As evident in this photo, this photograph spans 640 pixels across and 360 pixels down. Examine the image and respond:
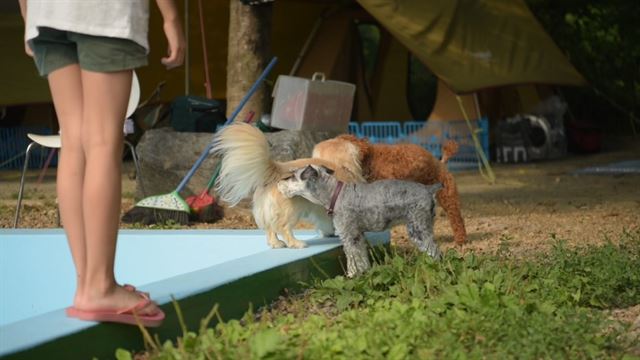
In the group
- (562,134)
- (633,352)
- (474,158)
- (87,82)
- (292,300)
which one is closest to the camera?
(87,82)

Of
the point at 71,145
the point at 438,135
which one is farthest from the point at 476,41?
the point at 71,145

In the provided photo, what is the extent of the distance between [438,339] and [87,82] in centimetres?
124

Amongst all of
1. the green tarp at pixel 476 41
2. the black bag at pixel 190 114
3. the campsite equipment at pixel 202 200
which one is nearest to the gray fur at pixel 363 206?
the campsite equipment at pixel 202 200

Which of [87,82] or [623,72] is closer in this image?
[87,82]

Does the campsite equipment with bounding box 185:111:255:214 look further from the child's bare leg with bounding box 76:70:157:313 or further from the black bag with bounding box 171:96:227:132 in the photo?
the child's bare leg with bounding box 76:70:157:313

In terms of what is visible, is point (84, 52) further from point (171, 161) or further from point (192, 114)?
point (192, 114)

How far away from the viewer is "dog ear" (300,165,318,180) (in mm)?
4883

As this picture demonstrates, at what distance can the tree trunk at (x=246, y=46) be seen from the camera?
9.89m

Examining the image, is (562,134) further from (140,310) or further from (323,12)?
(140,310)

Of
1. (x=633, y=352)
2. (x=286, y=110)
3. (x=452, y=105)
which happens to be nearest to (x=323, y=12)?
(x=452, y=105)

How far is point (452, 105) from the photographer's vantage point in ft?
42.4

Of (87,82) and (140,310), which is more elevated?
(87,82)

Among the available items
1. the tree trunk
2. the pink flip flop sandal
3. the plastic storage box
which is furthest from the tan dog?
the tree trunk

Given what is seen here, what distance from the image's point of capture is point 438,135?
12.5 meters
